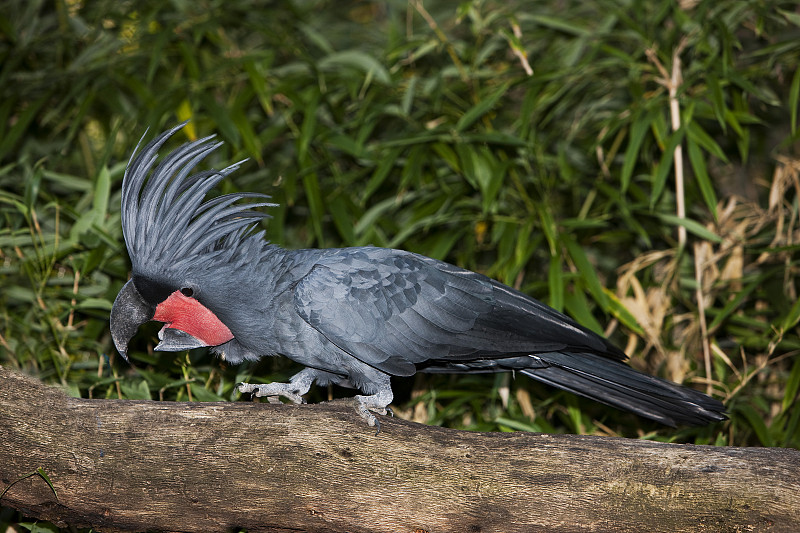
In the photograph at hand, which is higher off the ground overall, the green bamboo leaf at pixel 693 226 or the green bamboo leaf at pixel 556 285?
the green bamboo leaf at pixel 693 226

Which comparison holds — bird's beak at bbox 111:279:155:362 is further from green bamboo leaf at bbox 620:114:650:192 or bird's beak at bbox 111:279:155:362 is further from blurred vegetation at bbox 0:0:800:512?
green bamboo leaf at bbox 620:114:650:192

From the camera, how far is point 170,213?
7.85 feet

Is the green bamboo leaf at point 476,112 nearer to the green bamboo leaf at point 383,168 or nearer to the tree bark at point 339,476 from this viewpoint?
the green bamboo leaf at point 383,168

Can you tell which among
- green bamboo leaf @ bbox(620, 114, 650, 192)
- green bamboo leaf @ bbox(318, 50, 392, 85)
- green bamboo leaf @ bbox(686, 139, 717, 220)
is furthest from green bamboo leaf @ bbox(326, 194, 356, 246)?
green bamboo leaf @ bbox(686, 139, 717, 220)

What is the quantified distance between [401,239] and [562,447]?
163cm

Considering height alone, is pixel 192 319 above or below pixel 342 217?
below

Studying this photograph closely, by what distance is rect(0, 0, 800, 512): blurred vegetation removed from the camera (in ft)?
10.7

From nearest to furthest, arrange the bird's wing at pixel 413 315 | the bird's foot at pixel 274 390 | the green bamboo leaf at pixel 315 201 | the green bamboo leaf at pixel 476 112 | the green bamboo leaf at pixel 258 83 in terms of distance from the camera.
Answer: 1. the bird's wing at pixel 413 315
2. the bird's foot at pixel 274 390
3. the green bamboo leaf at pixel 315 201
4. the green bamboo leaf at pixel 476 112
5. the green bamboo leaf at pixel 258 83

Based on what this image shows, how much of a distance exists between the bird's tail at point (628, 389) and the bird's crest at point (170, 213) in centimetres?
122

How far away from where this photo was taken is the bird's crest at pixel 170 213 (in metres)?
2.38

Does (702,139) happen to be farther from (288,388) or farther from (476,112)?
(288,388)

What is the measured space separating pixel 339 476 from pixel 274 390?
61cm

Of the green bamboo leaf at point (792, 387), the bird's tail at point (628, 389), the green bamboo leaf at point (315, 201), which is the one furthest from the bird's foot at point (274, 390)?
the green bamboo leaf at point (792, 387)

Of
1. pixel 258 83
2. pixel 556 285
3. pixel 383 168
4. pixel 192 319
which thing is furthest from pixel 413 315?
pixel 258 83
